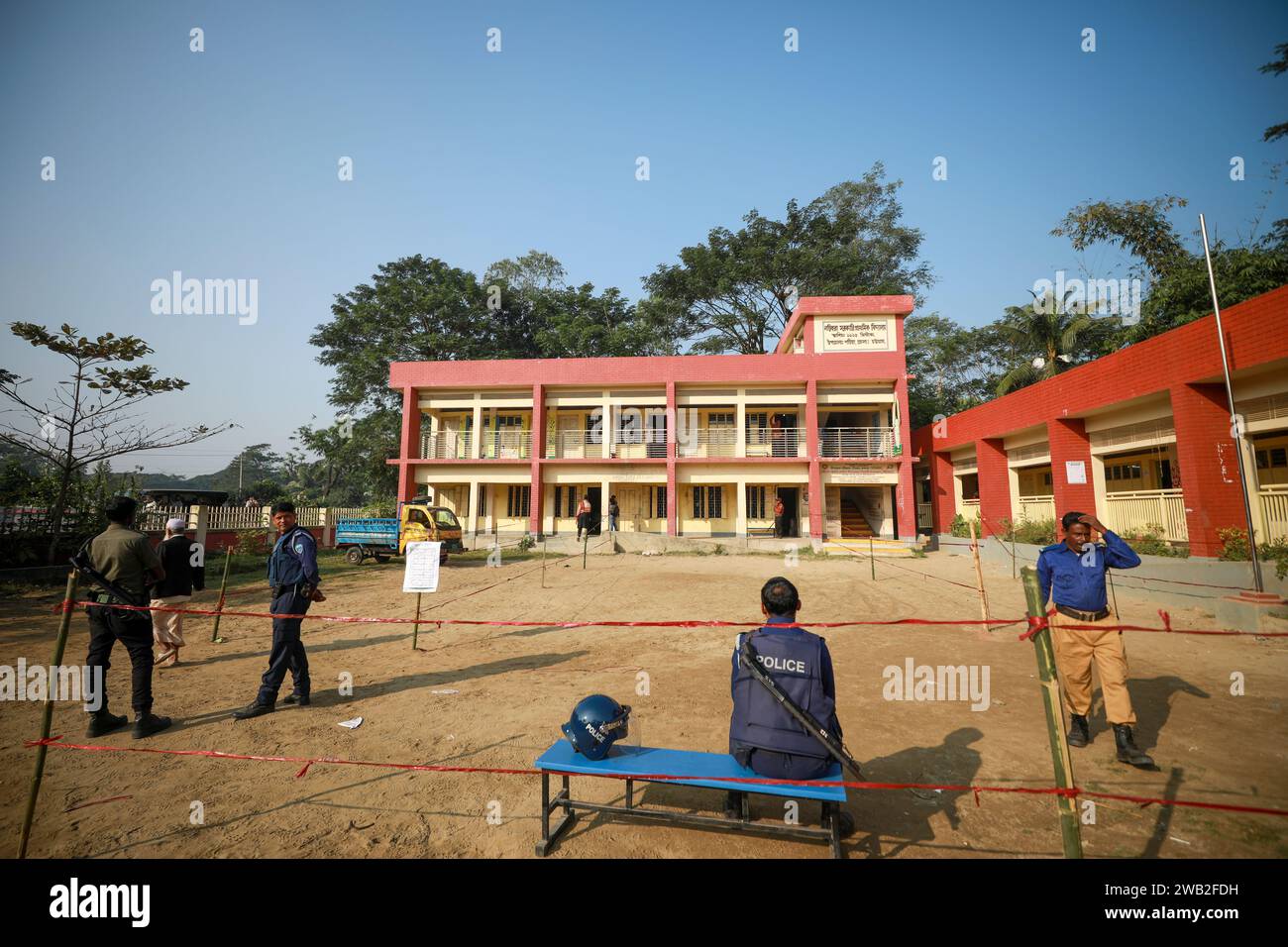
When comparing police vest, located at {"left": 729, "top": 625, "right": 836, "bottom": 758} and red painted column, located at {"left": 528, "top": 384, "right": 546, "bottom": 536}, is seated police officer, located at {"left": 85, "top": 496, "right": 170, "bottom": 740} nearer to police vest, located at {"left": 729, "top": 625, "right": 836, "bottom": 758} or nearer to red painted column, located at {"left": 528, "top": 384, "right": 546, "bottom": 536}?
police vest, located at {"left": 729, "top": 625, "right": 836, "bottom": 758}

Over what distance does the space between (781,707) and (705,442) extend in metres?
20.9

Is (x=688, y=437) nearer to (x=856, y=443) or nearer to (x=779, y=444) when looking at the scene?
(x=779, y=444)

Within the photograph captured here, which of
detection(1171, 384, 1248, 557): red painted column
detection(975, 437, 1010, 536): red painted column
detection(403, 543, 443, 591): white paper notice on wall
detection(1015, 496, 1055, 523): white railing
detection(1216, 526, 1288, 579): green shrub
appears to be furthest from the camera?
detection(975, 437, 1010, 536): red painted column

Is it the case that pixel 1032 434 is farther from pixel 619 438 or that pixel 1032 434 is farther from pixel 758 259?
pixel 758 259

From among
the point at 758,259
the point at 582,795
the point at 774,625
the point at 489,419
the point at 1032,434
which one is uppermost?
the point at 758,259

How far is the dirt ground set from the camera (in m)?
3.06

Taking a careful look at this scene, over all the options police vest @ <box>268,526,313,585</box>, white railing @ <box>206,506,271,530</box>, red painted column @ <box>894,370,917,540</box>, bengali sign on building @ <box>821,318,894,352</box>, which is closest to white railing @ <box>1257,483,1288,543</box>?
red painted column @ <box>894,370,917,540</box>

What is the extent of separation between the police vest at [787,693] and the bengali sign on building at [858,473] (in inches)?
816

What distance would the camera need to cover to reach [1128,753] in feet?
13.0

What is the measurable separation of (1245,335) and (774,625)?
13210 millimetres

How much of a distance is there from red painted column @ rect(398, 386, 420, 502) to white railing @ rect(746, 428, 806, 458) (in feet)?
50.4

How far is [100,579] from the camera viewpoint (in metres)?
4.57
